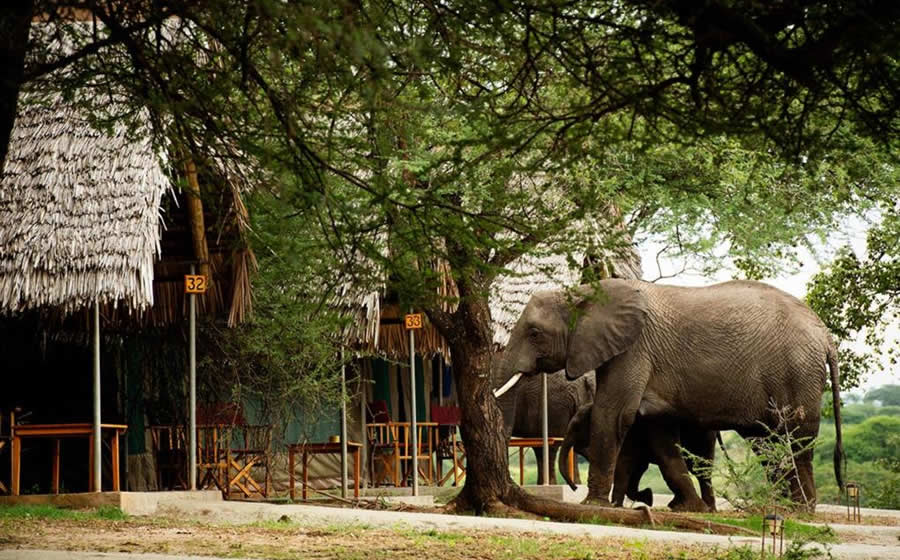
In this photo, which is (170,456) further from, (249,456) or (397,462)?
(397,462)

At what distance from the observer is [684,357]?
15883mm

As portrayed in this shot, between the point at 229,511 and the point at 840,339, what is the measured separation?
1372cm

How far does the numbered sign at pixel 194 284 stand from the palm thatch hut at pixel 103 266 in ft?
1.41

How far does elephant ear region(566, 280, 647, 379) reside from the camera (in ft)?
50.3

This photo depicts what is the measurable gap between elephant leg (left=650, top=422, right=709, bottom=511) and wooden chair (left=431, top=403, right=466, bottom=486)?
393 centimetres

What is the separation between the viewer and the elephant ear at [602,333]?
1533cm

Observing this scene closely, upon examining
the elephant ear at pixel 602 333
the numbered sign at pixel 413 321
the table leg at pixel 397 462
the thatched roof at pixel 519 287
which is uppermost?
the thatched roof at pixel 519 287

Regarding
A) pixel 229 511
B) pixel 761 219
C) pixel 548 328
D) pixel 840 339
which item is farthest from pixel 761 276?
pixel 229 511

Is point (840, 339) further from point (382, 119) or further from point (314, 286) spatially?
point (382, 119)

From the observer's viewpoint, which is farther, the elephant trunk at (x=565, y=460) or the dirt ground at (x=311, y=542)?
the elephant trunk at (x=565, y=460)

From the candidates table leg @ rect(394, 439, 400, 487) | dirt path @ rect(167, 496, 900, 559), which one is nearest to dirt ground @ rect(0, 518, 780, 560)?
dirt path @ rect(167, 496, 900, 559)

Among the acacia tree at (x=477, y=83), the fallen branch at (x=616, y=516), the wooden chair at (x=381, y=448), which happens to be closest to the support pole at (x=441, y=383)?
the wooden chair at (x=381, y=448)

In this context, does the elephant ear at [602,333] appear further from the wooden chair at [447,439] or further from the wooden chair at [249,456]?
the wooden chair at [447,439]

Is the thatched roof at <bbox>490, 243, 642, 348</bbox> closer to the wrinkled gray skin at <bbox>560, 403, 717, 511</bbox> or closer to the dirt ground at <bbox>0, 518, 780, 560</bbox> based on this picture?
the wrinkled gray skin at <bbox>560, 403, 717, 511</bbox>
